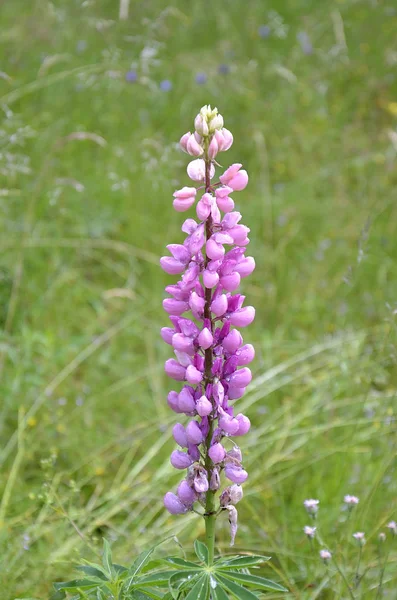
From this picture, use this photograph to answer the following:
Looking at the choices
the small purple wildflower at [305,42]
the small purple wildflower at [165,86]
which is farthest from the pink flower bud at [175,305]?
the small purple wildflower at [305,42]

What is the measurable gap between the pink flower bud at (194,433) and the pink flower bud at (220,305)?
21 centimetres

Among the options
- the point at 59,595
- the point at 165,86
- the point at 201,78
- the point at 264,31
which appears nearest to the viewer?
the point at 59,595

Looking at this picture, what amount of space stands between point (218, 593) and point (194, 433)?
0.90ft

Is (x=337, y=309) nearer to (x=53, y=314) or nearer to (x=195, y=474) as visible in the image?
(x=53, y=314)

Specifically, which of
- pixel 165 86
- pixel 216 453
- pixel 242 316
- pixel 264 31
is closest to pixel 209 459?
pixel 216 453

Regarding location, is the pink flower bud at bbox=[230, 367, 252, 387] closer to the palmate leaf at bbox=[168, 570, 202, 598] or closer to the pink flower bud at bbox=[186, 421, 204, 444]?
the pink flower bud at bbox=[186, 421, 204, 444]

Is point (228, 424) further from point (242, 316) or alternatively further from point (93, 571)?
point (93, 571)

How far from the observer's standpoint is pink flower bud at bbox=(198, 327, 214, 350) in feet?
4.22

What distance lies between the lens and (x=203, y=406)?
1305 mm

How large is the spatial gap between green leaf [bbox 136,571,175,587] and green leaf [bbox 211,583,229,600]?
0.09 meters

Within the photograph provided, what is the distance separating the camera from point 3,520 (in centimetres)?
229

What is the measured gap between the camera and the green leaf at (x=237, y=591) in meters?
1.25

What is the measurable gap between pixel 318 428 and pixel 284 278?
4.51 ft

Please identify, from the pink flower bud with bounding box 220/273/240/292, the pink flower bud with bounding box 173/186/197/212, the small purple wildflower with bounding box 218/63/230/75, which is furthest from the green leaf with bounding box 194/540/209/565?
the small purple wildflower with bounding box 218/63/230/75
